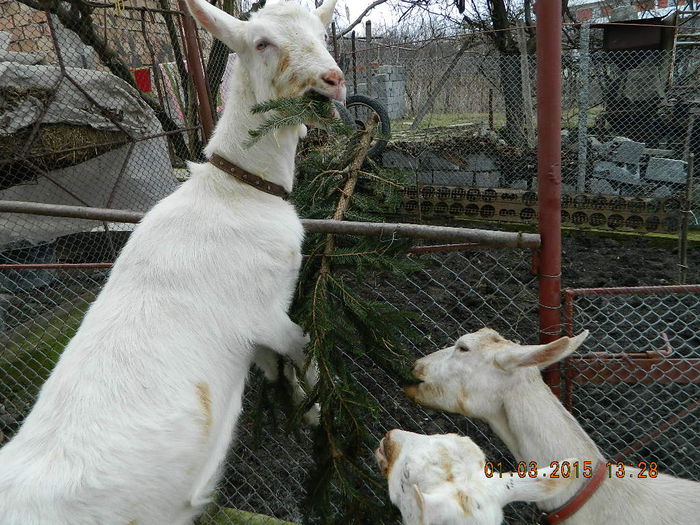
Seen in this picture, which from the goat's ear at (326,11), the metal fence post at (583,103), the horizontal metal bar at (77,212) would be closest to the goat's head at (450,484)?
the horizontal metal bar at (77,212)

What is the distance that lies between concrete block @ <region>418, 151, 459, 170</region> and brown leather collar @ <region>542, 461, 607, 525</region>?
787 cm

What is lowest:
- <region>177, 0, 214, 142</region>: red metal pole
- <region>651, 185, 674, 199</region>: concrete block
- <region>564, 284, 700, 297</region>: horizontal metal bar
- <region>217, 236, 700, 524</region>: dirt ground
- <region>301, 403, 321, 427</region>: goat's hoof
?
<region>217, 236, 700, 524</region>: dirt ground

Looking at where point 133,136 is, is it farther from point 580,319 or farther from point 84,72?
point 580,319

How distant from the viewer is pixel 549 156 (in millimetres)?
2146

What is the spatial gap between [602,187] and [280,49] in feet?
25.3

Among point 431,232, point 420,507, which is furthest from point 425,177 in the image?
point 420,507

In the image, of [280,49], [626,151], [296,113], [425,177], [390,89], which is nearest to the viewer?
[296,113]

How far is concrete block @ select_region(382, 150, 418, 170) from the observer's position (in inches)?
382

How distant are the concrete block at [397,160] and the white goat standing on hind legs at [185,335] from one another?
23.6 ft

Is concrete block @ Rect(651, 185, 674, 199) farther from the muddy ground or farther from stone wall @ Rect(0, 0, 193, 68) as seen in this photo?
stone wall @ Rect(0, 0, 193, 68)

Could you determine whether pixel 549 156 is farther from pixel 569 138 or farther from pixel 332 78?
pixel 569 138

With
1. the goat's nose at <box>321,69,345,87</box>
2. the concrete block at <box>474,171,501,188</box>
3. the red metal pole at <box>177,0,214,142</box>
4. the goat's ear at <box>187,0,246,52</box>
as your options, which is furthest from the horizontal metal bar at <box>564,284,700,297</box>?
the concrete block at <box>474,171,501,188</box>

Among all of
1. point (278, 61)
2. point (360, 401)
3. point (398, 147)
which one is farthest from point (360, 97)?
point (360, 401)

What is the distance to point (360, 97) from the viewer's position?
345 inches
